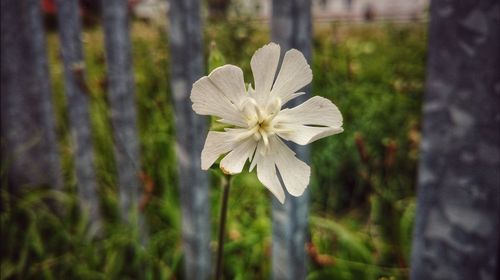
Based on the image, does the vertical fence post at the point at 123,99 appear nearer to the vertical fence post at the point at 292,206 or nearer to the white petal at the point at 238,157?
the vertical fence post at the point at 292,206

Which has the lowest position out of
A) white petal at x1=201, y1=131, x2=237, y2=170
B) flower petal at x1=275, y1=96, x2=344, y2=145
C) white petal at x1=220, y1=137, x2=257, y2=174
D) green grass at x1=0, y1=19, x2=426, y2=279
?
green grass at x1=0, y1=19, x2=426, y2=279

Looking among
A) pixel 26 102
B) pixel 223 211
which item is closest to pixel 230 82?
pixel 223 211

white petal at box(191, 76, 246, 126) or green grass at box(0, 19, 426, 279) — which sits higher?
white petal at box(191, 76, 246, 126)

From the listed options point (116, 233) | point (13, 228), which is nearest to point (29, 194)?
point (13, 228)

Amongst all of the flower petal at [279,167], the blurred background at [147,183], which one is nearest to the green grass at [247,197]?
the blurred background at [147,183]

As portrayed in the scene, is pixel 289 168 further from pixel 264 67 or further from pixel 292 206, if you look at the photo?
pixel 292 206

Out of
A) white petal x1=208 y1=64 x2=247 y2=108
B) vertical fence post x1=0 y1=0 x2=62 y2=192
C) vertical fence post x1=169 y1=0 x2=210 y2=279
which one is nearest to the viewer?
white petal x1=208 y1=64 x2=247 y2=108

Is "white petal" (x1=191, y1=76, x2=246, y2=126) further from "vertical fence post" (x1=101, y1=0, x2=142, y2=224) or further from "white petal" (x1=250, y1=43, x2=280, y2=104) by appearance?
"vertical fence post" (x1=101, y1=0, x2=142, y2=224)

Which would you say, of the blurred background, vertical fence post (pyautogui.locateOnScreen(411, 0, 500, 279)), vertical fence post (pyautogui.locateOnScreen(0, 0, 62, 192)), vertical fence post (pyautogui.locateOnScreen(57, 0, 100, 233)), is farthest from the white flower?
vertical fence post (pyautogui.locateOnScreen(0, 0, 62, 192))

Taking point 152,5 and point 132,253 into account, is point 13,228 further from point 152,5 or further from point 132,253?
point 152,5
